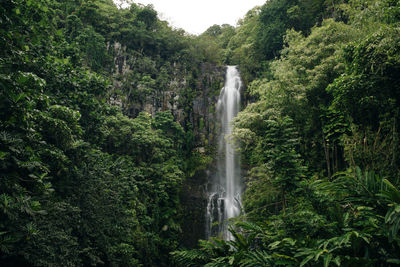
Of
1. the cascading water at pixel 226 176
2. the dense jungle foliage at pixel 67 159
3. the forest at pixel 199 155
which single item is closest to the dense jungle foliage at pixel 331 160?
the forest at pixel 199 155

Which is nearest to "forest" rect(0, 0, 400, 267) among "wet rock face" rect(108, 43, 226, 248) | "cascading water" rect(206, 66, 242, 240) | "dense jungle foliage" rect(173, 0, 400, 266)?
"dense jungle foliage" rect(173, 0, 400, 266)

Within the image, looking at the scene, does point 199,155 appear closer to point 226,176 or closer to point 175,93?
point 226,176

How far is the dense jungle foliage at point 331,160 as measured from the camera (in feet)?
9.67

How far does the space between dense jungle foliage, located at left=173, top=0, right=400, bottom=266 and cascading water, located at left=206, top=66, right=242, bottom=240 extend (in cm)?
355

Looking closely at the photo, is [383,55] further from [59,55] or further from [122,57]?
[122,57]

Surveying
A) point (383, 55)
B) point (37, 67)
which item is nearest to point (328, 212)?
point (383, 55)

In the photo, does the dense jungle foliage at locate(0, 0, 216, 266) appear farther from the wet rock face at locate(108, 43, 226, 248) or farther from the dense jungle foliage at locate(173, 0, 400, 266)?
the dense jungle foliage at locate(173, 0, 400, 266)

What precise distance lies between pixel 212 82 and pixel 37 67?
14753 mm

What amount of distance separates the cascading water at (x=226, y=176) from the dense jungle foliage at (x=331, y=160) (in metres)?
3.55

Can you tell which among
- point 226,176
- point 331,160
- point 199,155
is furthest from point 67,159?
point 199,155

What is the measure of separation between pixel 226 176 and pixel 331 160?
23.1 ft

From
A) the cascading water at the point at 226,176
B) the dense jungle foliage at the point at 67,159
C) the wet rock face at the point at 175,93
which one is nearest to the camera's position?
the dense jungle foliage at the point at 67,159

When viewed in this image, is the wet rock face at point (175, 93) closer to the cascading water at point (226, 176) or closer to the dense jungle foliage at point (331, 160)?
the cascading water at point (226, 176)

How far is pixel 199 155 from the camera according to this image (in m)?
16.4
